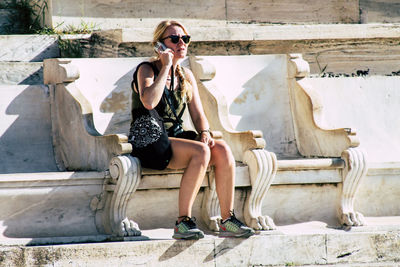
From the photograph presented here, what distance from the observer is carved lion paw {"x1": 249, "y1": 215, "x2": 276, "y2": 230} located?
6.50 meters

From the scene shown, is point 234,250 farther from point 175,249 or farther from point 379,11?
point 379,11

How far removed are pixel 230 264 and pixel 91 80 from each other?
6.88 feet

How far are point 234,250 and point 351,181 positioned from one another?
4.32 feet

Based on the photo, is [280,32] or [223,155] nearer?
[223,155]

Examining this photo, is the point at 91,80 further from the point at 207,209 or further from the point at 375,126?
the point at 375,126

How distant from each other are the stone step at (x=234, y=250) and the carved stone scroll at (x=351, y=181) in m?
0.14

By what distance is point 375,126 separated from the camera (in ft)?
26.7

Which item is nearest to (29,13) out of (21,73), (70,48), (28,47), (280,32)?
(28,47)

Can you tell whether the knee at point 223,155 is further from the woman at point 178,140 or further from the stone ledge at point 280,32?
the stone ledge at point 280,32

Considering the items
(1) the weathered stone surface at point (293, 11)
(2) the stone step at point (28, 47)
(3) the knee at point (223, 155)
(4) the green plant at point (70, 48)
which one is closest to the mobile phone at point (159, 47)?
(3) the knee at point (223, 155)

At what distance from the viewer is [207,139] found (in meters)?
6.29

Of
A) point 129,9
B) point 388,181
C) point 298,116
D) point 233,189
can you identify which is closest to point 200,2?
point 129,9

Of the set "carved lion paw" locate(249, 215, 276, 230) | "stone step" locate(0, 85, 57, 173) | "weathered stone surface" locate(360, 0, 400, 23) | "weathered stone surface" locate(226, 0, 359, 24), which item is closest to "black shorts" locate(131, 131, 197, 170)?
"carved lion paw" locate(249, 215, 276, 230)

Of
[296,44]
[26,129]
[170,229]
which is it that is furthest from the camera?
[296,44]
